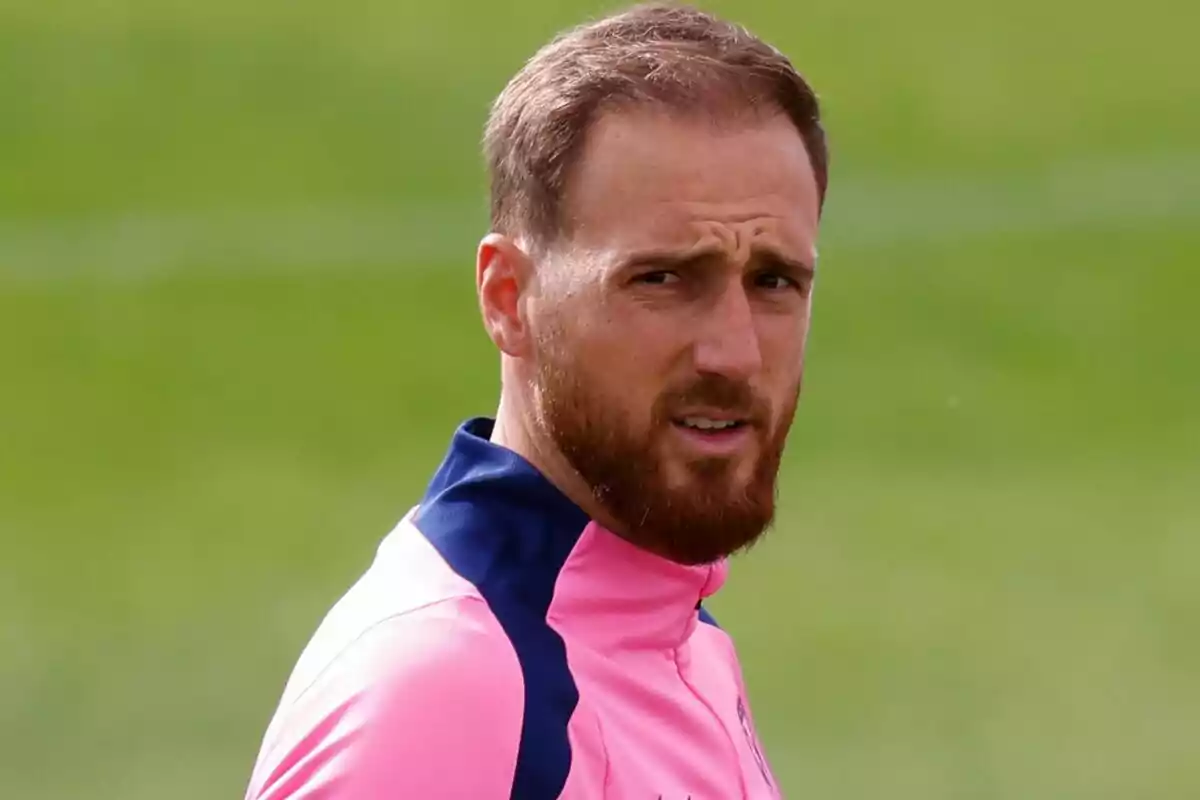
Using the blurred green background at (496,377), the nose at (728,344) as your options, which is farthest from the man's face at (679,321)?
the blurred green background at (496,377)

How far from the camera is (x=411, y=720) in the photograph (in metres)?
1.54

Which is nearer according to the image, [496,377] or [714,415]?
[714,415]

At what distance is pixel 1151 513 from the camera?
6.50 m

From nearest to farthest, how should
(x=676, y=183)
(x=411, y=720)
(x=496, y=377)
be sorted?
1. (x=411, y=720)
2. (x=676, y=183)
3. (x=496, y=377)

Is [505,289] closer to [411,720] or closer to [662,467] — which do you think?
[662,467]

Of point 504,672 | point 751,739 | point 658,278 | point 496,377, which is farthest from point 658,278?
point 496,377

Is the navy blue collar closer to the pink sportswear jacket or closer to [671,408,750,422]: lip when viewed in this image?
the pink sportswear jacket

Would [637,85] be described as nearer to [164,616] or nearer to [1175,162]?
[164,616]

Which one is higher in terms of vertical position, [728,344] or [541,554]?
[728,344]

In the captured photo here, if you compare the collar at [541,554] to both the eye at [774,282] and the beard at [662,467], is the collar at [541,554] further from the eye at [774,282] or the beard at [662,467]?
the eye at [774,282]

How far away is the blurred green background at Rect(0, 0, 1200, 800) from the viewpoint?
5.55m

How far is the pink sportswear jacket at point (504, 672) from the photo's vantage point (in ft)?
5.07

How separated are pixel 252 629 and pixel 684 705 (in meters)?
4.30

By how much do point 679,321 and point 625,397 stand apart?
0.08 meters
